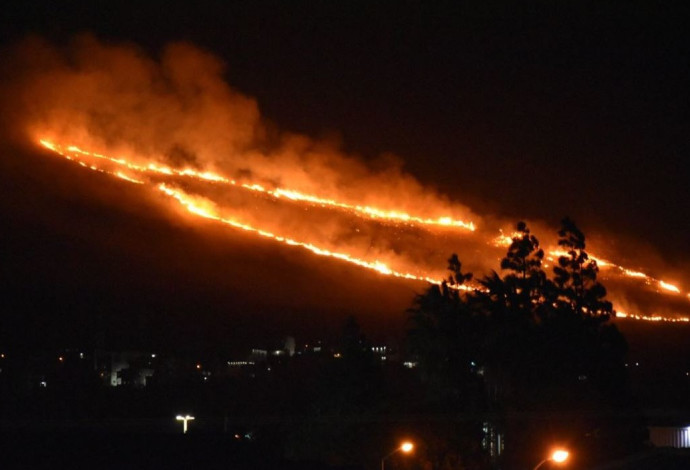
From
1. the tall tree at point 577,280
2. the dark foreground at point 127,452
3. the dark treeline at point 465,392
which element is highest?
the tall tree at point 577,280

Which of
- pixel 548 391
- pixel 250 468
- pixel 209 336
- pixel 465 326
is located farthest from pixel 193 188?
pixel 250 468

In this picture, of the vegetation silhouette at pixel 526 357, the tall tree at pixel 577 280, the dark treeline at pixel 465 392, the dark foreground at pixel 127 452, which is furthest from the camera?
the tall tree at pixel 577 280

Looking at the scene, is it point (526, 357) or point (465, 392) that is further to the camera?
point (526, 357)

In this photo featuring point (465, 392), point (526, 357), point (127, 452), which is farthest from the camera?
point (526, 357)

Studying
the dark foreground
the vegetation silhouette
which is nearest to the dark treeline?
the vegetation silhouette

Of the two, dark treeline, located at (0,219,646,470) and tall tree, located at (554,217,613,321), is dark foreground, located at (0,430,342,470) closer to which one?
dark treeline, located at (0,219,646,470)

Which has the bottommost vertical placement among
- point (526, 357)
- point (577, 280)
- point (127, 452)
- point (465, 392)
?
point (127, 452)

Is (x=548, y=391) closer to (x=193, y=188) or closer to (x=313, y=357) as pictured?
(x=313, y=357)

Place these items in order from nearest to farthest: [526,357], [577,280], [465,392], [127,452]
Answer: [127,452]
[465,392]
[526,357]
[577,280]

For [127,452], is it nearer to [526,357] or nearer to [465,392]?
[465,392]

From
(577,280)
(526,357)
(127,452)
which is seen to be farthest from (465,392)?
(127,452)

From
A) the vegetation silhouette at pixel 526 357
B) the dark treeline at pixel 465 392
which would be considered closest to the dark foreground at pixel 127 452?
the dark treeline at pixel 465 392

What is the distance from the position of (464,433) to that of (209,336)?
18.2 m

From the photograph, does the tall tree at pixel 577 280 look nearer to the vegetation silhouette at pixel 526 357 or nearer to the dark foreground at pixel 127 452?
the vegetation silhouette at pixel 526 357
